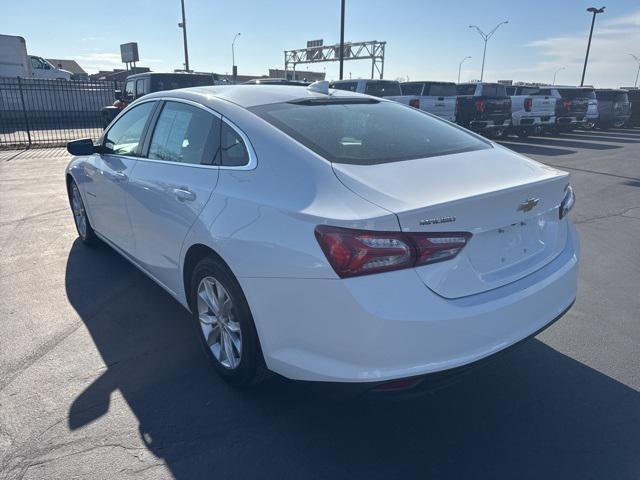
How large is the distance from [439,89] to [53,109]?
16414 millimetres

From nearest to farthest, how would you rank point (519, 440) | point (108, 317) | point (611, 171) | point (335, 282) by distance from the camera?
1. point (335, 282)
2. point (519, 440)
3. point (108, 317)
4. point (611, 171)

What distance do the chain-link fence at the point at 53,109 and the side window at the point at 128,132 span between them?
13.0 m

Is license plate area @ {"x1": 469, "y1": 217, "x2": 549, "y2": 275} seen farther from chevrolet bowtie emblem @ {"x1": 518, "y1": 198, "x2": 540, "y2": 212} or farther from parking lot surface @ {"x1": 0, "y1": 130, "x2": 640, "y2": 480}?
parking lot surface @ {"x1": 0, "y1": 130, "x2": 640, "y2": 480}

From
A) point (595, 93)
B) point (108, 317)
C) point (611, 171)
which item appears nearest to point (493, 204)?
point (108, 317)

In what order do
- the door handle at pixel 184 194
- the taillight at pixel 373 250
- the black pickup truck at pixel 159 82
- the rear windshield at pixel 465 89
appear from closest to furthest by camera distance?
the taillight at pixel 373 250 → the door handle at pixel 184 194 → the black pickup truck at pixel 159 82 → the rear windshield at pixel 465 89

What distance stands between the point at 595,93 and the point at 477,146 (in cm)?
2236

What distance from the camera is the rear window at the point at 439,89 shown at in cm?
1672

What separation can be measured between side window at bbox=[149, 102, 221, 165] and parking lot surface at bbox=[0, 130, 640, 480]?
1.27 meters

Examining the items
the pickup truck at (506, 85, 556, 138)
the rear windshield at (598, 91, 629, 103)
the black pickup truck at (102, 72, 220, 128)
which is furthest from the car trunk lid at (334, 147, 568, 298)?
the rear windshield at (598, 91, 629, 103)

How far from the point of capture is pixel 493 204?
2279 millimetres

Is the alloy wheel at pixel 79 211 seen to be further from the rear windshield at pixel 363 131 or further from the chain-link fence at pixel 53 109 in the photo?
the chain-link fence at pixel 53 109

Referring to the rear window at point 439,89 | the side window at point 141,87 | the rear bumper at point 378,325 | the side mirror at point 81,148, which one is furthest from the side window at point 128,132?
the rear window at point 439,89

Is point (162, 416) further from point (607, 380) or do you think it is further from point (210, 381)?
point (607, 380)

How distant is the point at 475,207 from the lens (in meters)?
2.22
